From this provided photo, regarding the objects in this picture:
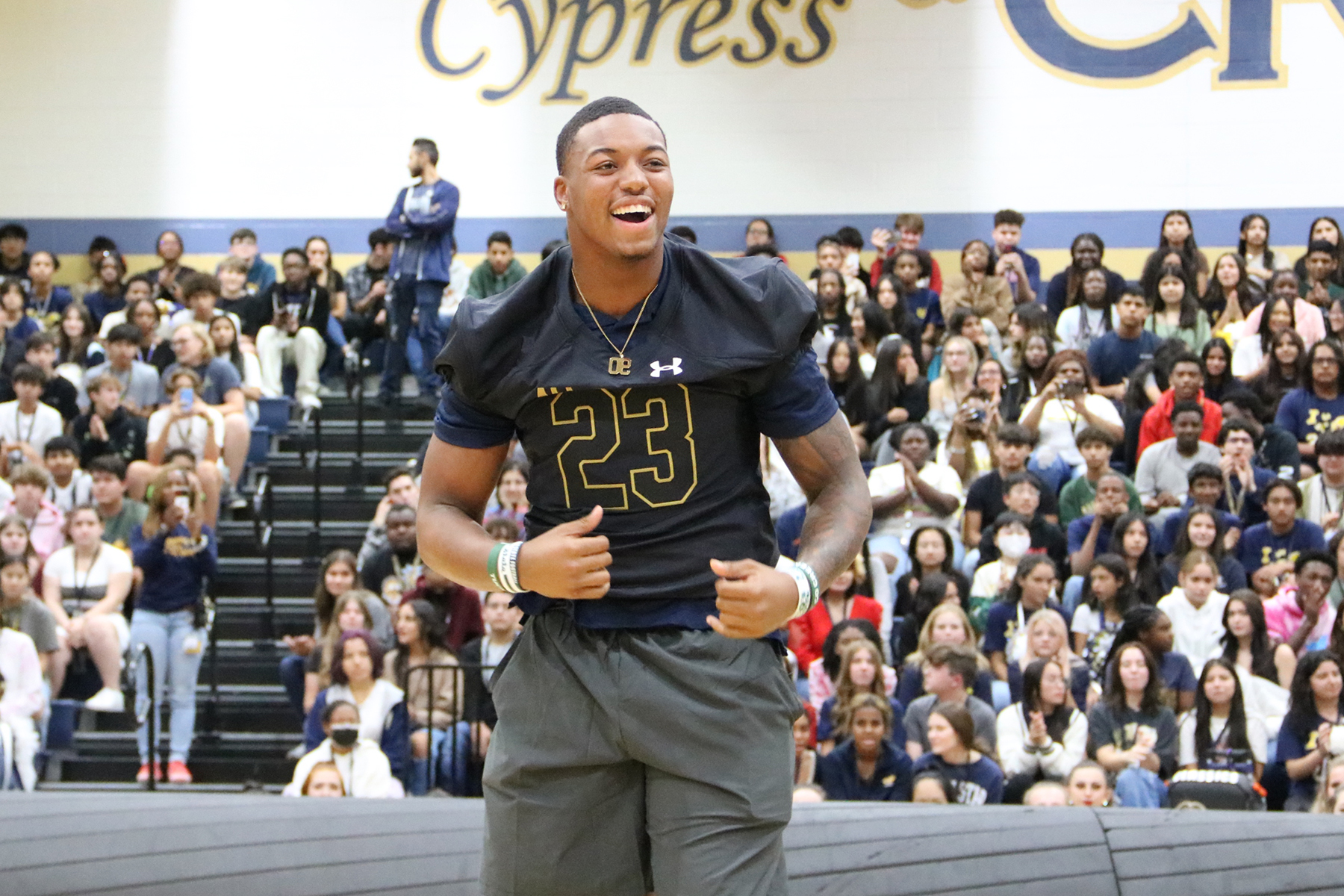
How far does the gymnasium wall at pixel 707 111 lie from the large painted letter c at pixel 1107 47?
0.02 metres

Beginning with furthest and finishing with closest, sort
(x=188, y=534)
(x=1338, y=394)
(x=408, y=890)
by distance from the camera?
(x=1338, y=394) → (x=188, y=534) → (x=408, y=890)

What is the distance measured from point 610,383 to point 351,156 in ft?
→ 36.4

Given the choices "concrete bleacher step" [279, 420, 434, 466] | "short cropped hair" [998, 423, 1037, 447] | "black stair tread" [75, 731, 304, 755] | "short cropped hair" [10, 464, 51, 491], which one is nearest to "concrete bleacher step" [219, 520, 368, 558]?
"concrete bleacher step" [279, 420, 434, 466]

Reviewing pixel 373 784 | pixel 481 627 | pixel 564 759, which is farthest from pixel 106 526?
pixel 564 759

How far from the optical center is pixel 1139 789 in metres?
5.88

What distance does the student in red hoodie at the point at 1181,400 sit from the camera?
8609 millimetres

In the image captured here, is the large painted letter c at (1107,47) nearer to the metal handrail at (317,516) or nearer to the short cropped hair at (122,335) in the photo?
the metal handrail at (317,516)

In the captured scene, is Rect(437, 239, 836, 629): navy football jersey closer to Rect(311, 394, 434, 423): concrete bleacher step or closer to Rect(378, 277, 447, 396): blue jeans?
Rect(378, 277, 447, 396): blue jeans

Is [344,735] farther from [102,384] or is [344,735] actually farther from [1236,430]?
[1236,430]

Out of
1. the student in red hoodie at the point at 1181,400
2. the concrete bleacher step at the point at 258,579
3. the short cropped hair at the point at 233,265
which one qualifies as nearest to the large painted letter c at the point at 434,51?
the short cropped hair at the point at 233,265

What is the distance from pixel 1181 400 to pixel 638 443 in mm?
6896

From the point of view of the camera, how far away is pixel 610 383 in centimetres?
220

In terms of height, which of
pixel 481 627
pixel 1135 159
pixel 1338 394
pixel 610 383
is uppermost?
pixel 1135 159

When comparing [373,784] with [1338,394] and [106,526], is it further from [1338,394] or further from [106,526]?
[1338,394]
